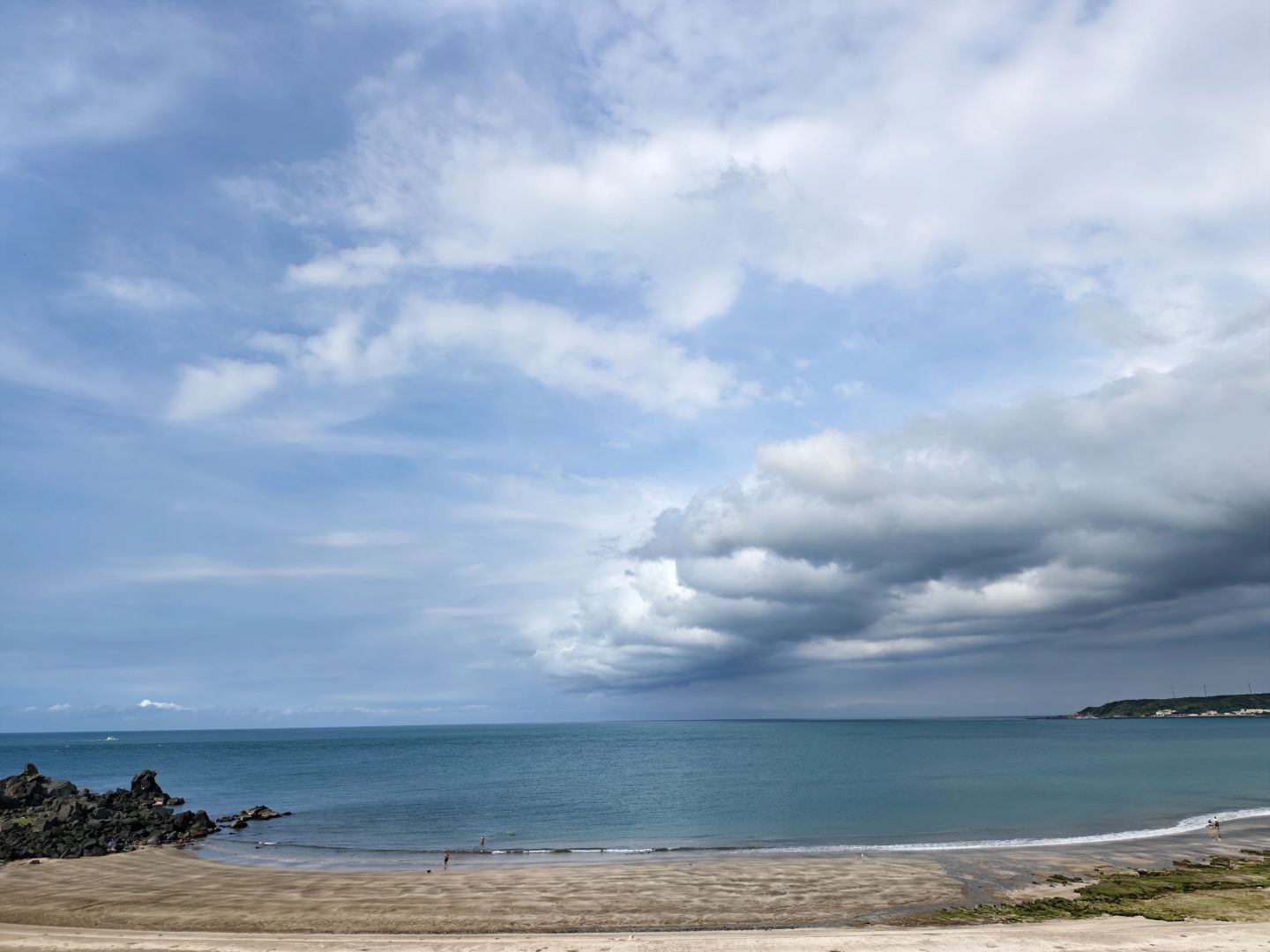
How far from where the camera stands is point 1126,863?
40906 mm

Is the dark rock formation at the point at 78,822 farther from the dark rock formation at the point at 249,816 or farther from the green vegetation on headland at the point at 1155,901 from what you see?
the green vegetation on headland at the point at 1155,901

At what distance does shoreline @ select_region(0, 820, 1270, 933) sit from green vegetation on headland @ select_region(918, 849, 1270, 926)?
4.60ft

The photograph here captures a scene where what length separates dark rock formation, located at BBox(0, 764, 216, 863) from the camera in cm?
5144

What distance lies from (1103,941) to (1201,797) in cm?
5851

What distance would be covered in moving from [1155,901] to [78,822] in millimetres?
69986

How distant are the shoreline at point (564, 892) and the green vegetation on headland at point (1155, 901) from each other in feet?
4.60

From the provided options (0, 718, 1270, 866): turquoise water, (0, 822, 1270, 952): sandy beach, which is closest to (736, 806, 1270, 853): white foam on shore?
(0, 718, 1270, 866): turquoise water

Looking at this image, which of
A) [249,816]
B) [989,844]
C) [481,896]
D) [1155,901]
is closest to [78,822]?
[249,816]

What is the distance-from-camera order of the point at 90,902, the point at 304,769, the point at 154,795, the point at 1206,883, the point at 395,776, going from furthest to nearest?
the point at 304,769, the point at 395,776, the point at 154,795, the point at 90,902, the point at 1206,883

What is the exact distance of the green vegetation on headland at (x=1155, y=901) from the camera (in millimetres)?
29641

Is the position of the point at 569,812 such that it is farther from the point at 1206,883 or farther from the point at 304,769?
the point at 304,769

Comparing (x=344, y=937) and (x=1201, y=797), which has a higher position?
(x=344, y=937)

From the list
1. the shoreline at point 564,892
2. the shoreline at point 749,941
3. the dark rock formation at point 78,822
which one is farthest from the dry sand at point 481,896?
the dark rock formation at point 78,822

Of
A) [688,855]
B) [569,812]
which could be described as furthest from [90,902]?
[569,812]
